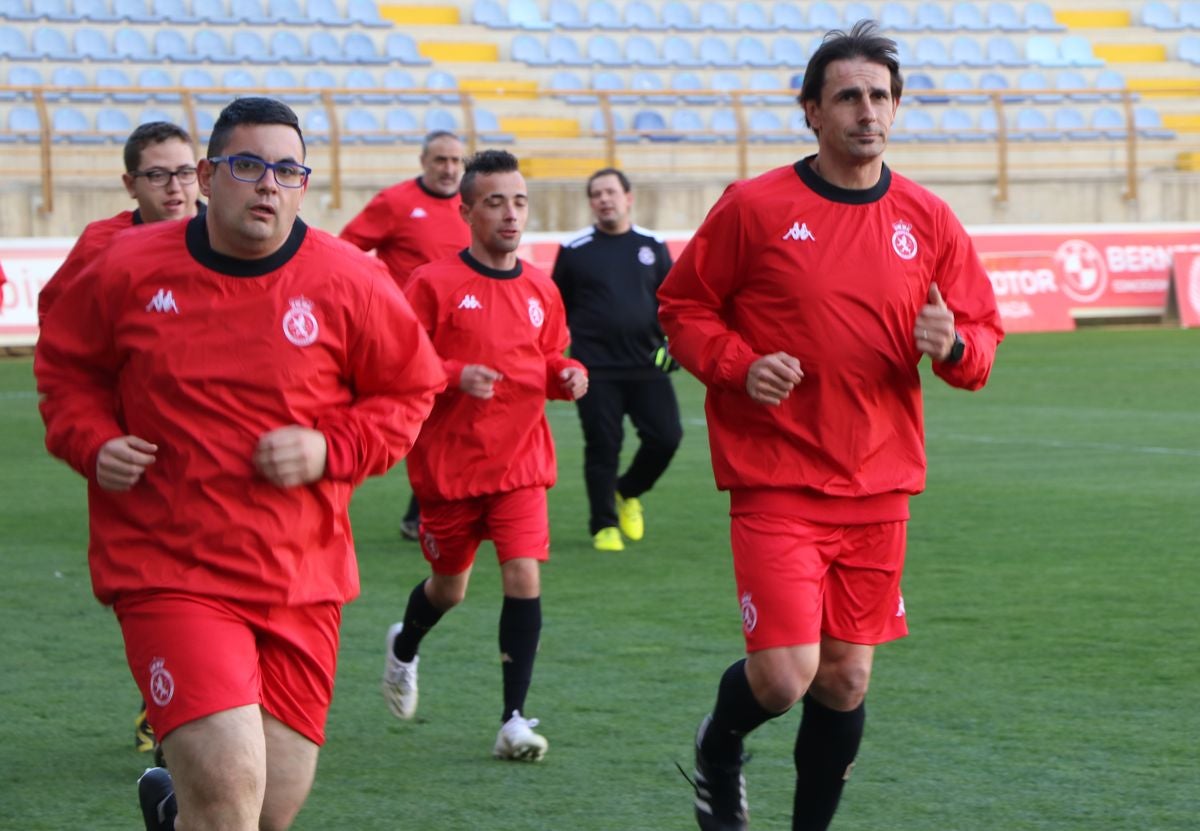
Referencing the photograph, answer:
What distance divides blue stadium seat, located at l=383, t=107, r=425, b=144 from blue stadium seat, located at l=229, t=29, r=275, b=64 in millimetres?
2212

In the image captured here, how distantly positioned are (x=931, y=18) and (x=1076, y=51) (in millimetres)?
2590

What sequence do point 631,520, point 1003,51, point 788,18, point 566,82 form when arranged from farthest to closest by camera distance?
point 1003,51, point 788,18, point 566,82, point 631,520

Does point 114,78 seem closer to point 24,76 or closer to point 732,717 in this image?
point 24,76

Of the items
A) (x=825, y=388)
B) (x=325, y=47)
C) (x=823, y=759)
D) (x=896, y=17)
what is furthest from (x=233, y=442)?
(x=896, y=17)

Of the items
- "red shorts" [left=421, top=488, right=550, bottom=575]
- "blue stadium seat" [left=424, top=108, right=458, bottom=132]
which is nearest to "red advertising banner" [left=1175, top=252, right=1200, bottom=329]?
"blue stadium seat" [left=424, top=108, right=458, bottom=132]

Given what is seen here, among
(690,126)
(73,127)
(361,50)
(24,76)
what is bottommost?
(73,127)

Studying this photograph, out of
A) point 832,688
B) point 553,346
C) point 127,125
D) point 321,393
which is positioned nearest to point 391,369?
point 321,393

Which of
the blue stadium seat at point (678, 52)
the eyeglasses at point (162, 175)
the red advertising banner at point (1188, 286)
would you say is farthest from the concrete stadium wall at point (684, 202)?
the eyeglasses at point (162, 175)

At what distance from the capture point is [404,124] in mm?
26047

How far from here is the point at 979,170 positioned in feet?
94.1

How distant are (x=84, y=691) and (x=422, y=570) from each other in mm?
2958

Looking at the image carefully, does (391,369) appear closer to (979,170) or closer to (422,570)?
(422,570)

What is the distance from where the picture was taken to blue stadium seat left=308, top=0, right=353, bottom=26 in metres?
28.2

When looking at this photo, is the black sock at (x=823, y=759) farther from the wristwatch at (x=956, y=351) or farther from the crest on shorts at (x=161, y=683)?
the crest on shorts at (x=161, y=683)
